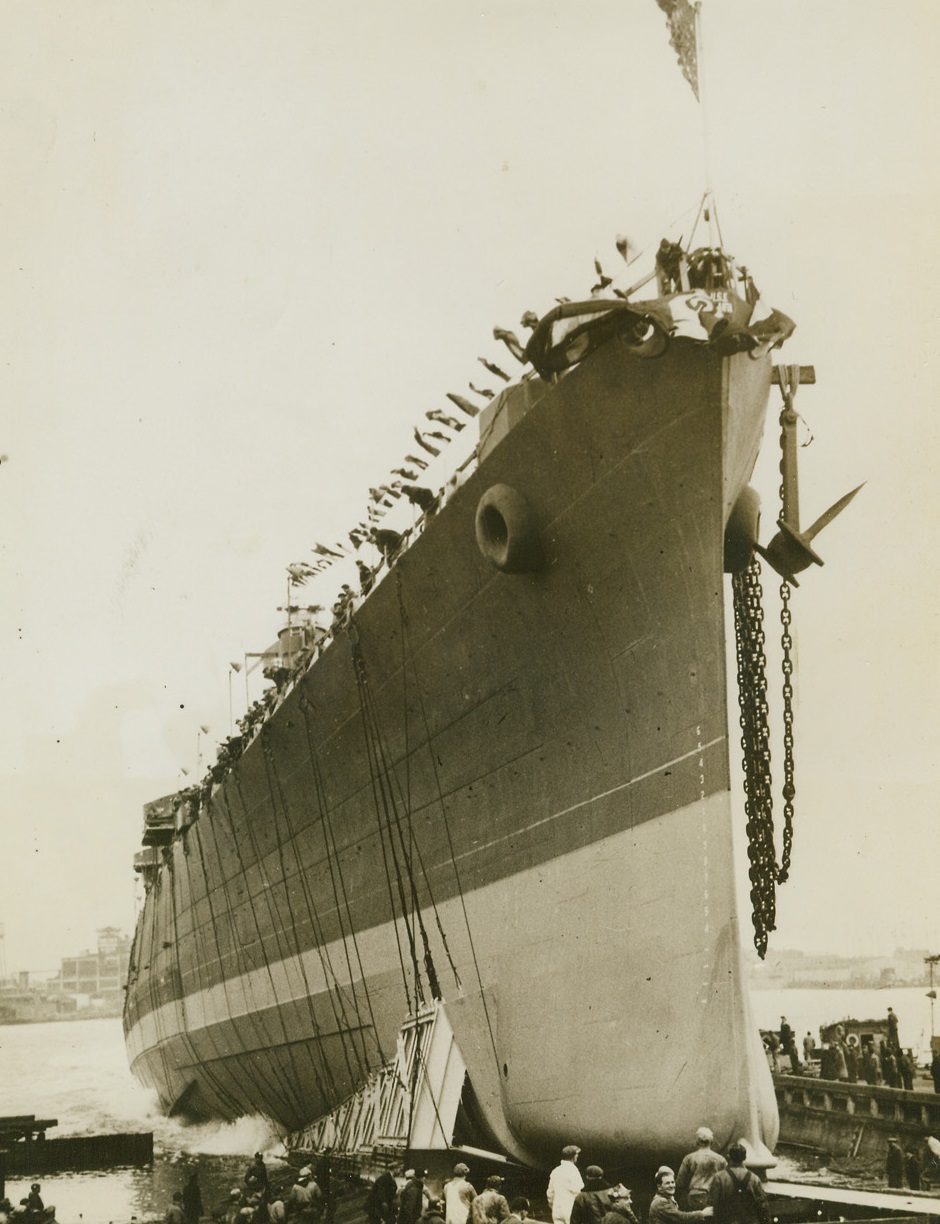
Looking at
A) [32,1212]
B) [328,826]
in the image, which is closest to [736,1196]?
[32,1212]

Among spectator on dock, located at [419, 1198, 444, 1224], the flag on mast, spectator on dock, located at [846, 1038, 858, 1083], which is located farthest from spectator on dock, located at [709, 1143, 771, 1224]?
spectator on dock, located at [846, 1038, 858, 1083]

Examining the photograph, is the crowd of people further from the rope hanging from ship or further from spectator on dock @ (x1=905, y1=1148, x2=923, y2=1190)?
spectator on dock @ (x1=905, y1=1148, x2=923, y2=1190)

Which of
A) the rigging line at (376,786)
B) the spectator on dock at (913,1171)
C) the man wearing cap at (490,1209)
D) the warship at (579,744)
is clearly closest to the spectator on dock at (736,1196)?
the warship at (579,744)

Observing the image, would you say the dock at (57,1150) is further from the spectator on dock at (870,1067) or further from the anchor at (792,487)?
the anchor at (792,487)

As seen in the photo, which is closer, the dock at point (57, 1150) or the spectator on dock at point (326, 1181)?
the spectator on dock at point (326, 1181)

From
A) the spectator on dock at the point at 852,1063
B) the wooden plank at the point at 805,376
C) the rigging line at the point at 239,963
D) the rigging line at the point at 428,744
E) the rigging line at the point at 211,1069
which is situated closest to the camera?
the wooden plank at the point at 805,376

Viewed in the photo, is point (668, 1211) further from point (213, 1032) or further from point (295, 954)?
point (213, 1032)
